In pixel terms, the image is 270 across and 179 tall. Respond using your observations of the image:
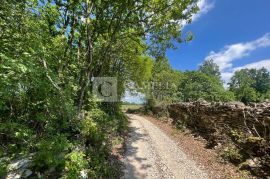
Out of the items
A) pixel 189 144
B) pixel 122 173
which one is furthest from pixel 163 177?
pixel 189 144

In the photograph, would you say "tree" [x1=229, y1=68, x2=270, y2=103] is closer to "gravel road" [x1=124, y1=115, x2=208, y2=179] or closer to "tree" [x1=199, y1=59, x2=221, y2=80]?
"tree" [x1=199, y1=59, x2=221, y2=80]

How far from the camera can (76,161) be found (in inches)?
211

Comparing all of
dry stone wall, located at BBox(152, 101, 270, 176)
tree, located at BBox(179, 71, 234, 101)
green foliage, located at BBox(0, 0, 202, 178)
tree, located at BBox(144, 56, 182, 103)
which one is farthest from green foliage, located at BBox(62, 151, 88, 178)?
tree, located at BBox(179, 71, 234, 101)

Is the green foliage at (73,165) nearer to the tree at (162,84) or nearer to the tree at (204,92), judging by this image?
→ the tree at (162,84)

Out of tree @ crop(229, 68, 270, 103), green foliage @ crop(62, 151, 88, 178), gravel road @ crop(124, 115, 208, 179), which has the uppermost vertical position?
tree @ crop(229, 68, 270, 103)

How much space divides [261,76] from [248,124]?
8541cm

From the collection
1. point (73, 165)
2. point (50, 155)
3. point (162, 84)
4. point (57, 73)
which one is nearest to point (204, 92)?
point (162, 84)

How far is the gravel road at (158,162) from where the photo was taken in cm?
780

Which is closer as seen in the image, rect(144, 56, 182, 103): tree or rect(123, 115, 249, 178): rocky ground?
rect(123, 115, 249, 178): rocky ground

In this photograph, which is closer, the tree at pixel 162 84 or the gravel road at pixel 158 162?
the gravel road at pixel 158 162

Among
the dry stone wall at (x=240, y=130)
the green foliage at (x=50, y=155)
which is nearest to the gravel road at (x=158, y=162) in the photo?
the dry stone wall at (x=240, y=130)

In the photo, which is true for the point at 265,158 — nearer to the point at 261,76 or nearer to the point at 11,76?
the point at 11,76

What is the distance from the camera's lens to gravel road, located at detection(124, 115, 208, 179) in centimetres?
780

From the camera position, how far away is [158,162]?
891cm
